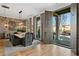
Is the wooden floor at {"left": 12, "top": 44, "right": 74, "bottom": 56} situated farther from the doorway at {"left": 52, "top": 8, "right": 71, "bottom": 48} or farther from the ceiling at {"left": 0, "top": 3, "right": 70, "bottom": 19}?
the ceiling at {"left": 0, "top": 3, "right": 70, "bottom": 19}

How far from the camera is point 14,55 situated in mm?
2568

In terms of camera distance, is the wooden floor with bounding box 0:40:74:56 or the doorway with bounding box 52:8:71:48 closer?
the wooden floor with bounding box 0:40:74:56

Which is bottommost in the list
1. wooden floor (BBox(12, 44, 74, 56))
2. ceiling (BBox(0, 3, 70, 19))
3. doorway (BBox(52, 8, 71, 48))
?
wooden floor (BBox(12, 44, 74, 56))

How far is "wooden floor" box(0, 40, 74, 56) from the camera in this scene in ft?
8.59

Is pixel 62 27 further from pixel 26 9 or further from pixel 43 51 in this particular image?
pixel 26 9

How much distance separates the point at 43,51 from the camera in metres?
2.82

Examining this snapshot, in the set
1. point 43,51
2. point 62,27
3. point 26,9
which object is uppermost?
point 26,9

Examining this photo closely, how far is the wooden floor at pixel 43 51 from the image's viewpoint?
2.62m

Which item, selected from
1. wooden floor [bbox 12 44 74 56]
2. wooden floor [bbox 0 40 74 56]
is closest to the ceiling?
wooden floor [bbox 0 40 74 56]

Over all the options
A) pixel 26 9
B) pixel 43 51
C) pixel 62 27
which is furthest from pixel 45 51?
pixel 26 9

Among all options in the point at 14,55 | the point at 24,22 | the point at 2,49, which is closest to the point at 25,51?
the point at 14,55

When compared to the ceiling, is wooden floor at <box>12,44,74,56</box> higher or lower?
lower

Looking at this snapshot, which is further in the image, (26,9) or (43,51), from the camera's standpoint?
(43,51)

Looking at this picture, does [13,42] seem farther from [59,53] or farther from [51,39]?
[59,53]
